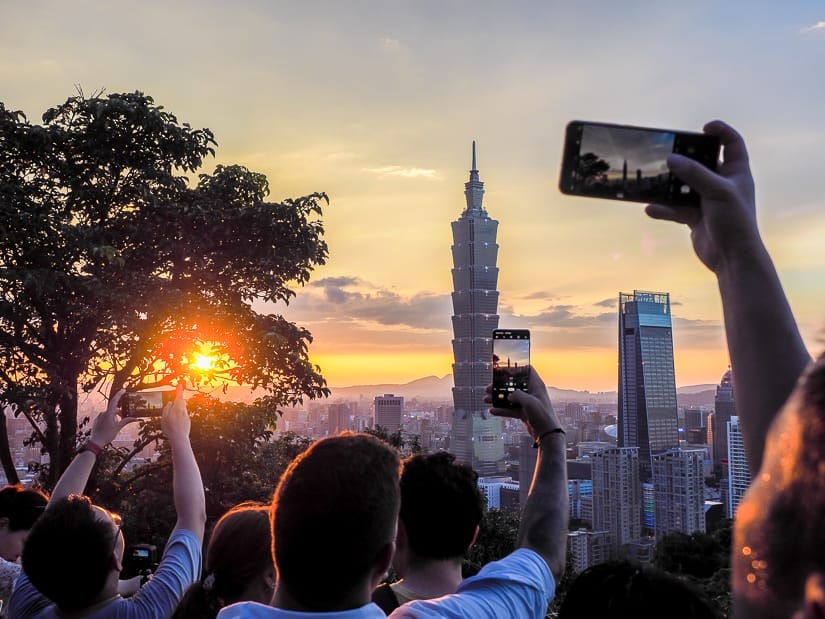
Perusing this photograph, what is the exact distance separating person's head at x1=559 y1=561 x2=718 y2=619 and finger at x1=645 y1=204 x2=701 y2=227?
1.96 feet

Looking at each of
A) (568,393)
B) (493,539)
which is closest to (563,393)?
(568,393)

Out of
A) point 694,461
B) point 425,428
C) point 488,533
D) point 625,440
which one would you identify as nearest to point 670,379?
point 625,440

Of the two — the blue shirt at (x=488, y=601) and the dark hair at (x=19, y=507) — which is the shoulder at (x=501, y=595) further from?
the dark hair at (x=19, y=507)

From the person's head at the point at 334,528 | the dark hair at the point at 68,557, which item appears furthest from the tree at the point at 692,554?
the person's head at the point at 334,528

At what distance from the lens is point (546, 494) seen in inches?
69.2

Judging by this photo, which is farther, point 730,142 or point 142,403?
point 142,403

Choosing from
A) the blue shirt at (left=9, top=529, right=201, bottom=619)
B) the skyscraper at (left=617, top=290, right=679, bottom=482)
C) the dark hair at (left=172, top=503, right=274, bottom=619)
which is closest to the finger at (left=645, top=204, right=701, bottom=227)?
the dark hair at (left=172, top=503, right=274, bottom=619)

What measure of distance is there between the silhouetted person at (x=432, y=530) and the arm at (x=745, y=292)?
3.18 ft

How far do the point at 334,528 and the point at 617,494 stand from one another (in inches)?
1783

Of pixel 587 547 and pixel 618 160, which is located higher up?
pixel 618 160

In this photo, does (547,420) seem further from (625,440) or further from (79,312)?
(625,440)

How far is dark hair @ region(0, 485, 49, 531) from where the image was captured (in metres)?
2.74

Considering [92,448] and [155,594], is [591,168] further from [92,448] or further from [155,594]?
[92,448]

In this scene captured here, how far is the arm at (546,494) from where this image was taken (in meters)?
1.69
